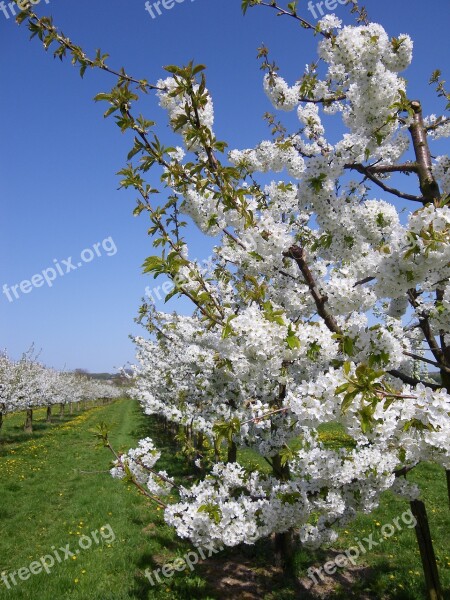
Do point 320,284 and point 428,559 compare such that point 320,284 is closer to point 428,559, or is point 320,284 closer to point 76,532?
point 428,559

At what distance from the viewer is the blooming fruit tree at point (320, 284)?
2.39 m

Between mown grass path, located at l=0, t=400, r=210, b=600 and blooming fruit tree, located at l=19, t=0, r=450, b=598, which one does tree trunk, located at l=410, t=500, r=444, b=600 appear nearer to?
blooming fruit tree, located at l=19, t=0, r=450, b=598

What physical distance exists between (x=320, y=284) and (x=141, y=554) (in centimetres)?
577

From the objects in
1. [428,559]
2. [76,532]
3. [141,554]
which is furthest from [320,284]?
[76,532]

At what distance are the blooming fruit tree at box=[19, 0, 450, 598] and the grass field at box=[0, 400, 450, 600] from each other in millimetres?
1765

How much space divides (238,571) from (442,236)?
6221mm

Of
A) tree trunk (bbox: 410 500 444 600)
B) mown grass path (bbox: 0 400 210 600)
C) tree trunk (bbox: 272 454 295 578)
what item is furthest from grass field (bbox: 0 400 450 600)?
tree trunk (bbox: 410 500 444 600)

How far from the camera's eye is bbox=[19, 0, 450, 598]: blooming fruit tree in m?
2.39

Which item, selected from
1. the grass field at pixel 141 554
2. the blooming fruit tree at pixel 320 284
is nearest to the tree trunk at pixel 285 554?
the grass field at pixel 141 554

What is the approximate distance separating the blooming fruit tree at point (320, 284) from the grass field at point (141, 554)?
1.77 m

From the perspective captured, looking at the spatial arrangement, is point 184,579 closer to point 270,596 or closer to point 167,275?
point 270,596

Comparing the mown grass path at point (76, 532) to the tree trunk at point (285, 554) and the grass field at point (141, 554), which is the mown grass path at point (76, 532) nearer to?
the grass field at point (141, 554)

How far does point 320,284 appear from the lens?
3654mm

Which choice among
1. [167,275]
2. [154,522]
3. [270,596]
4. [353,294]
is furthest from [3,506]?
[353,294]
